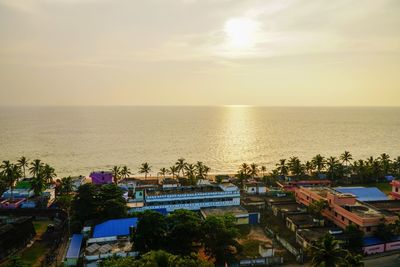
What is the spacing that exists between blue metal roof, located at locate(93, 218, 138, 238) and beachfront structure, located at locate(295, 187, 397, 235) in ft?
108

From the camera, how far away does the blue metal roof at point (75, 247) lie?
45.9 metres

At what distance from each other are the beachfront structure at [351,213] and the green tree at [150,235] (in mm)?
29179

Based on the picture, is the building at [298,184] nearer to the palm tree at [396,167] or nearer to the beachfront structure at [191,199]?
the palm tree at [396,167]

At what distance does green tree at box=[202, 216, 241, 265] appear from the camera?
39.8 m

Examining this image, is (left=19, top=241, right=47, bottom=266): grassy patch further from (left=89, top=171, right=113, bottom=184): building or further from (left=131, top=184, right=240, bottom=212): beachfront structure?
(left=89, top=171, right=113, bottom=184): building

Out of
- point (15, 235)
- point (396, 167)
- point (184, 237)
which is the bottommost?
point (15, 235)

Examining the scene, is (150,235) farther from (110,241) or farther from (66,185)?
(66,185)

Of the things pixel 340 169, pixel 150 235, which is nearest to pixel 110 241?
pixel 150 235

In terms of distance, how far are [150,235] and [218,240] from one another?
326 inches

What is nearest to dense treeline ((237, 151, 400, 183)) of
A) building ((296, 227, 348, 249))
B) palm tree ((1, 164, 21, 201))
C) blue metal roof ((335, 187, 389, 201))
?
blue metal roof ((335, 187, 389, 201))

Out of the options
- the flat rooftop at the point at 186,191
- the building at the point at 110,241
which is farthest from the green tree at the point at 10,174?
the building at the point at 110,241

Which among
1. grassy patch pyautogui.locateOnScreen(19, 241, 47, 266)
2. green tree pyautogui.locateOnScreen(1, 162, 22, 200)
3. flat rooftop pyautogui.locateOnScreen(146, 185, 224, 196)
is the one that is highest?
green tree pyautogui.locateOnScreen(1, 162, 22, 200)

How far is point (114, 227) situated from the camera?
4984 centimetres

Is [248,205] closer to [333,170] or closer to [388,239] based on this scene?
[388,239]
